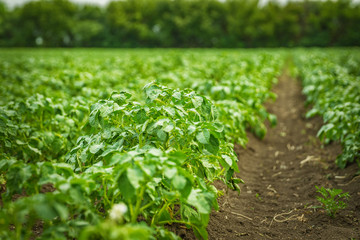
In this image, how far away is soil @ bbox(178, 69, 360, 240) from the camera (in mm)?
2635

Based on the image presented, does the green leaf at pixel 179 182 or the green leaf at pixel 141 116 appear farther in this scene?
the green leaf at pixel 141 116

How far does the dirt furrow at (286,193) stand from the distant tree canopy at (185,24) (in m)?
50.9

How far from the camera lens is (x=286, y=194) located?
11.6 feet

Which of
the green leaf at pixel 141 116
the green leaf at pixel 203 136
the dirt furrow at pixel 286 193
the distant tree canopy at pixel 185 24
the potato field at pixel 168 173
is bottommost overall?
the dirt furrow at pixel 286 193

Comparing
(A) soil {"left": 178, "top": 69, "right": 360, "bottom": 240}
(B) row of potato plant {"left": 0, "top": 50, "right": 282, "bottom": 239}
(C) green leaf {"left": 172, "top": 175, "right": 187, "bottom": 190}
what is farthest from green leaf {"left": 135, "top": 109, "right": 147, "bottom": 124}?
(A) soil {"left": 178, "top": 69, "right": 360, "bottom": 240}

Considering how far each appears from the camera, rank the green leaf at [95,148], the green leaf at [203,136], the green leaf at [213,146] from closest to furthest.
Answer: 1. the green leaf at [203,136]
2. the green leaf at [213,146]
3. the green leaf at [95,148]

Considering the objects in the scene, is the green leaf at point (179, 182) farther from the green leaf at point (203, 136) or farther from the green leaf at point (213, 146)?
the green leaf at point (213, 146)

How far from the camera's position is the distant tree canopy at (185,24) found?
5353cm

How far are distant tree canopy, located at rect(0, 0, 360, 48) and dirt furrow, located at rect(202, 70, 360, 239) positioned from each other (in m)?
50.9

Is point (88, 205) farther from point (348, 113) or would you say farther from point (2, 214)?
point (348, 113)

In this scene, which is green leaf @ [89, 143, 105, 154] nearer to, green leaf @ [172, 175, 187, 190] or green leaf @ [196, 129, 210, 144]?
green leaf @ [196, 129, 210, 144]

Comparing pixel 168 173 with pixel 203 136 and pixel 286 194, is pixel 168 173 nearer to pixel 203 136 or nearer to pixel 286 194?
pixel 203 136

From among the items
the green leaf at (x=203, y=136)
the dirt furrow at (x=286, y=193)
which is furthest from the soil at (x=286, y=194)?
the green leaf at (x=203, y=136)

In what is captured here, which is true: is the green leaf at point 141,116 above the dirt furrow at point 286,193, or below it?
above
